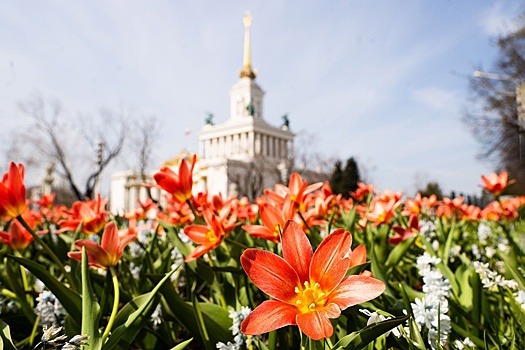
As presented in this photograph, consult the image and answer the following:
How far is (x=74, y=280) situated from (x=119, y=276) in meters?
0.20

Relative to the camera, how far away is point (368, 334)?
1.83ft

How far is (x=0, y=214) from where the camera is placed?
105 centimetres

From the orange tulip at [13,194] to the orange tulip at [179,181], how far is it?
38 cm

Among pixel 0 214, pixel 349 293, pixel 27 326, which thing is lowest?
pixel 27 326

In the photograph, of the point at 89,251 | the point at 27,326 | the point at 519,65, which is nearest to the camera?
the point at 89,251

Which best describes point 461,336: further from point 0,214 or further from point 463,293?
point 0,214

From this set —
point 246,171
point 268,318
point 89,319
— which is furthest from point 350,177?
point 268,318

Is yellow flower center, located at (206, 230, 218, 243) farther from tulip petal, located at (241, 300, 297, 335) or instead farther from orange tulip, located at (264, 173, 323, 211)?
tulip petal, located at (241, 300, 297, 335)

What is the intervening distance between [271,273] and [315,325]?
3.5 inches

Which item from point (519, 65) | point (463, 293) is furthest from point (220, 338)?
point (519, 65)

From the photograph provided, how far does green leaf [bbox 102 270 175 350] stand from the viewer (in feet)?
2.42

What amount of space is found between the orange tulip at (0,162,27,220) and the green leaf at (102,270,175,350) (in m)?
0.44

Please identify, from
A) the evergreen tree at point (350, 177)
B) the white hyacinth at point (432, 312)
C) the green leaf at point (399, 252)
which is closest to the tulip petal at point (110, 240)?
the white hyacinth at point (432, 312)

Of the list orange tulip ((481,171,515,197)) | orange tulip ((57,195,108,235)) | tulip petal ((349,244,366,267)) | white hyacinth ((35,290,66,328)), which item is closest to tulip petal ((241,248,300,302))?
tulip petal ((349,244,366,267))
